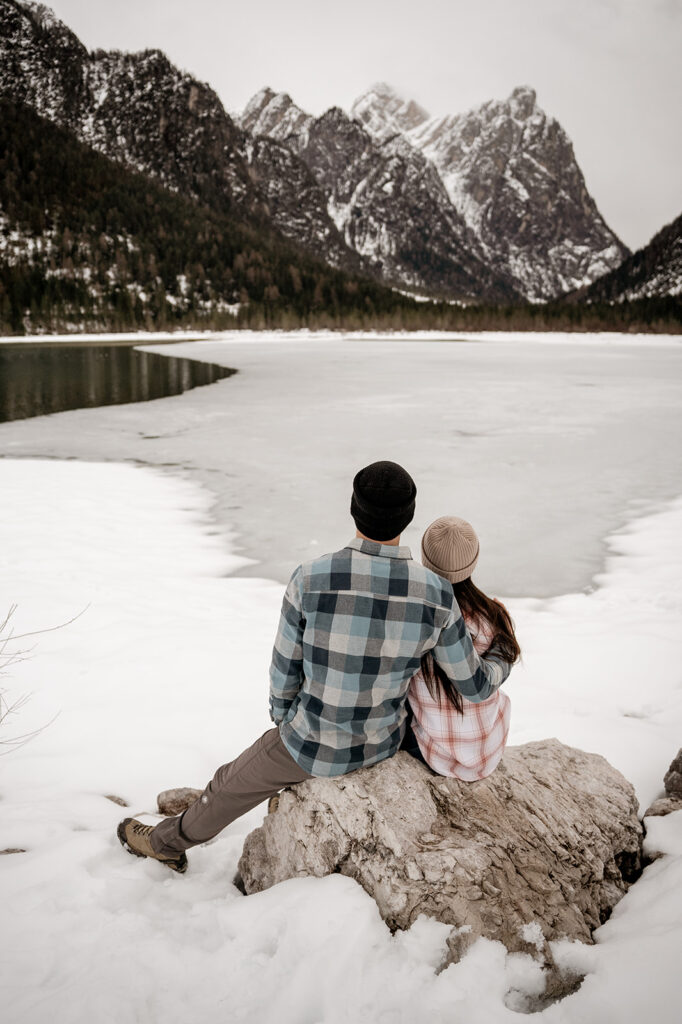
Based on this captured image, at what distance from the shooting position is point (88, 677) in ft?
13.3

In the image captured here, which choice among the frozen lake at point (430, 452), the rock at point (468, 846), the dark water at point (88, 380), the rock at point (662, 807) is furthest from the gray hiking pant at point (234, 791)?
the dark water at point (88, 380)

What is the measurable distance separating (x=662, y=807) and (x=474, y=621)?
1.30 meters

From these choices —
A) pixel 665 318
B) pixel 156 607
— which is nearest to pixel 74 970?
pixel 156 607

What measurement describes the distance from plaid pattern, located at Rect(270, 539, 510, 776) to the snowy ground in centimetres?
49

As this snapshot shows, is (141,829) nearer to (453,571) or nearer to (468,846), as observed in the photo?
(468,846)

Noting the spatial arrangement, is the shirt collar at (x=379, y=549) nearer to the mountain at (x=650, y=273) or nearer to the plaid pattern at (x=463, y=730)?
the plaid pattern at (x=463, y=730)

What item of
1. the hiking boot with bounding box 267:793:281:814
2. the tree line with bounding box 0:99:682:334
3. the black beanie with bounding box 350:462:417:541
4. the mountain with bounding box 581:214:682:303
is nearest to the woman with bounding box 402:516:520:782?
the black beanie with bounding box 350:462:417:541

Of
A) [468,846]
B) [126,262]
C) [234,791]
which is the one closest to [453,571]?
[468,846]

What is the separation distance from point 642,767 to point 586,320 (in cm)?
7282

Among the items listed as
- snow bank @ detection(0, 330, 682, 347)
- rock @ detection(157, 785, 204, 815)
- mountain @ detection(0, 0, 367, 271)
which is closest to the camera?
rock @ detection(157, 785, 204, 815)

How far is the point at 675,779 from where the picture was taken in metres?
2.81

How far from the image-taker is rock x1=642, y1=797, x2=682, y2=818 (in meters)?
2.62

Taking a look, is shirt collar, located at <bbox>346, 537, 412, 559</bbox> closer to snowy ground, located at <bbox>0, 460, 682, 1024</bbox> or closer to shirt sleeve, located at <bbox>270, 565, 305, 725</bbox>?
shirt sleeve, located at <bbox>270, 565, 305, 725</bbox>

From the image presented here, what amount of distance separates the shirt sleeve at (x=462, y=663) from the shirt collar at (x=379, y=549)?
9.8 inches
